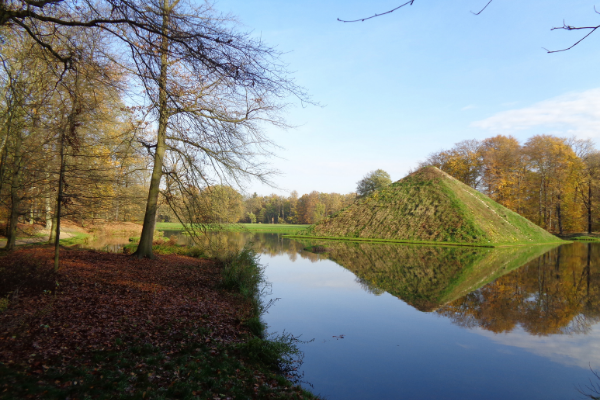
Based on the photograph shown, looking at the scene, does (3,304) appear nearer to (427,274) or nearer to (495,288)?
(495,288)

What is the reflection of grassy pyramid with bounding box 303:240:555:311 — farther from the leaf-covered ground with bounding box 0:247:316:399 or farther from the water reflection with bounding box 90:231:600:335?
the leaf-covered ground with bounding box 0:247:316:399

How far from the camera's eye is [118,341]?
17.0 feet

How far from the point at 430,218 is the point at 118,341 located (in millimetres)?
33207

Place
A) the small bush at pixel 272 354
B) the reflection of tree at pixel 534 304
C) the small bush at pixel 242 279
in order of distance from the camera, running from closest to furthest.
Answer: the small bush at pixel 272 354 < the reflection of tree at pixel 534 304 < the small bush at pixel 242 279

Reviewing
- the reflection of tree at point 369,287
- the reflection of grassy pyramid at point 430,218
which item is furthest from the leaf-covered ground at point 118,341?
the reflection of grassy pyramid at point 430,218

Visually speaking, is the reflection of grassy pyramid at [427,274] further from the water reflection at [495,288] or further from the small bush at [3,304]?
the small bush at [3,304]

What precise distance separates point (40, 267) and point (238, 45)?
7.12 metres

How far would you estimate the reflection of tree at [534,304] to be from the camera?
8.11m

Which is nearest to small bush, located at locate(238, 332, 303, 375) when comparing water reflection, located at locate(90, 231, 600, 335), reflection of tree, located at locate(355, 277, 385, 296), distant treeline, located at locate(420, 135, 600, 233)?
water reflection, located at locate(90, 231, 600, 335)

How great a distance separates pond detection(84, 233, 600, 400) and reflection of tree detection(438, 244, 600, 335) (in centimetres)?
3

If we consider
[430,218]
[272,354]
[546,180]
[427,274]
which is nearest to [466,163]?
[546,180]

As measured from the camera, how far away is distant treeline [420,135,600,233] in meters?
44.4

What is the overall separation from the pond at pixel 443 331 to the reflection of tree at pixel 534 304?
3 centimetres

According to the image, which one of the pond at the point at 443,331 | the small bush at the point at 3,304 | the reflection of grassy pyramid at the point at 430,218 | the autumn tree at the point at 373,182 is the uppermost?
the autumn tree at the point at 373,182
